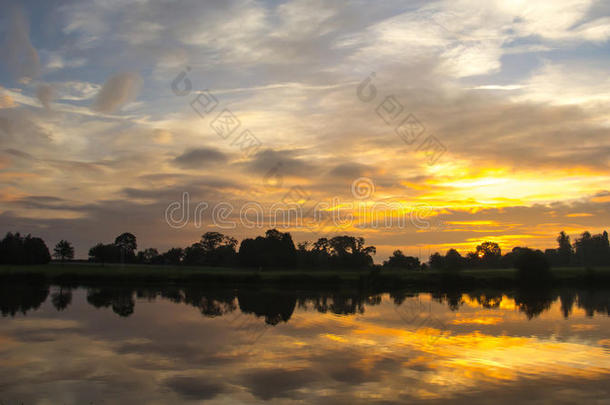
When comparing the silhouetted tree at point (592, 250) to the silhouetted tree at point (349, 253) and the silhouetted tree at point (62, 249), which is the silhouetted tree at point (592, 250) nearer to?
the silhouetted tree at point (349, 253)

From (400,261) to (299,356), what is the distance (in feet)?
355

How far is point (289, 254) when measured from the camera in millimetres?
99062

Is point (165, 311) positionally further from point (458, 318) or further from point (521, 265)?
point (521, 265)

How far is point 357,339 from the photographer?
22406 millimetres

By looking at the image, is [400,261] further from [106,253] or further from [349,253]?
[106,253]

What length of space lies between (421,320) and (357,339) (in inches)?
361

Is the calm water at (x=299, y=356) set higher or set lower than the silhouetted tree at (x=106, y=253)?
lower

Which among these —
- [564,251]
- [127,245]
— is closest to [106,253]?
[127,245]

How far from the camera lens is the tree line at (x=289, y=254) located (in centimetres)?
9288

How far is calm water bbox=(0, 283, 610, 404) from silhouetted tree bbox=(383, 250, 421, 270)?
8177cm

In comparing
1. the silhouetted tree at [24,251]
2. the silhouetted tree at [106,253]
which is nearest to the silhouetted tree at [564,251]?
the silhouetted tree at [106,253]

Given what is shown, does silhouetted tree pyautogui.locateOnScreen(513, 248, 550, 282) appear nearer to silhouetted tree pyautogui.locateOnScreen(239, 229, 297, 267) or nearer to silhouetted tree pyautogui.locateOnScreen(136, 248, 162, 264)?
silhouetted tree pyautogui.locateOnScreen(239, 229, 297, 267)

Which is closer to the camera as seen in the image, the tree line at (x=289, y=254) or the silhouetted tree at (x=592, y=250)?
the tree line at (x=289, y=254)

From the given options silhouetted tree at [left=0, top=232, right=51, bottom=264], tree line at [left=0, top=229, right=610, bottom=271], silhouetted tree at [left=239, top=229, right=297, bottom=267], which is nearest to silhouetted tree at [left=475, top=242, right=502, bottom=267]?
tree line at [left=0, top=229, right=610, bottom=271]
